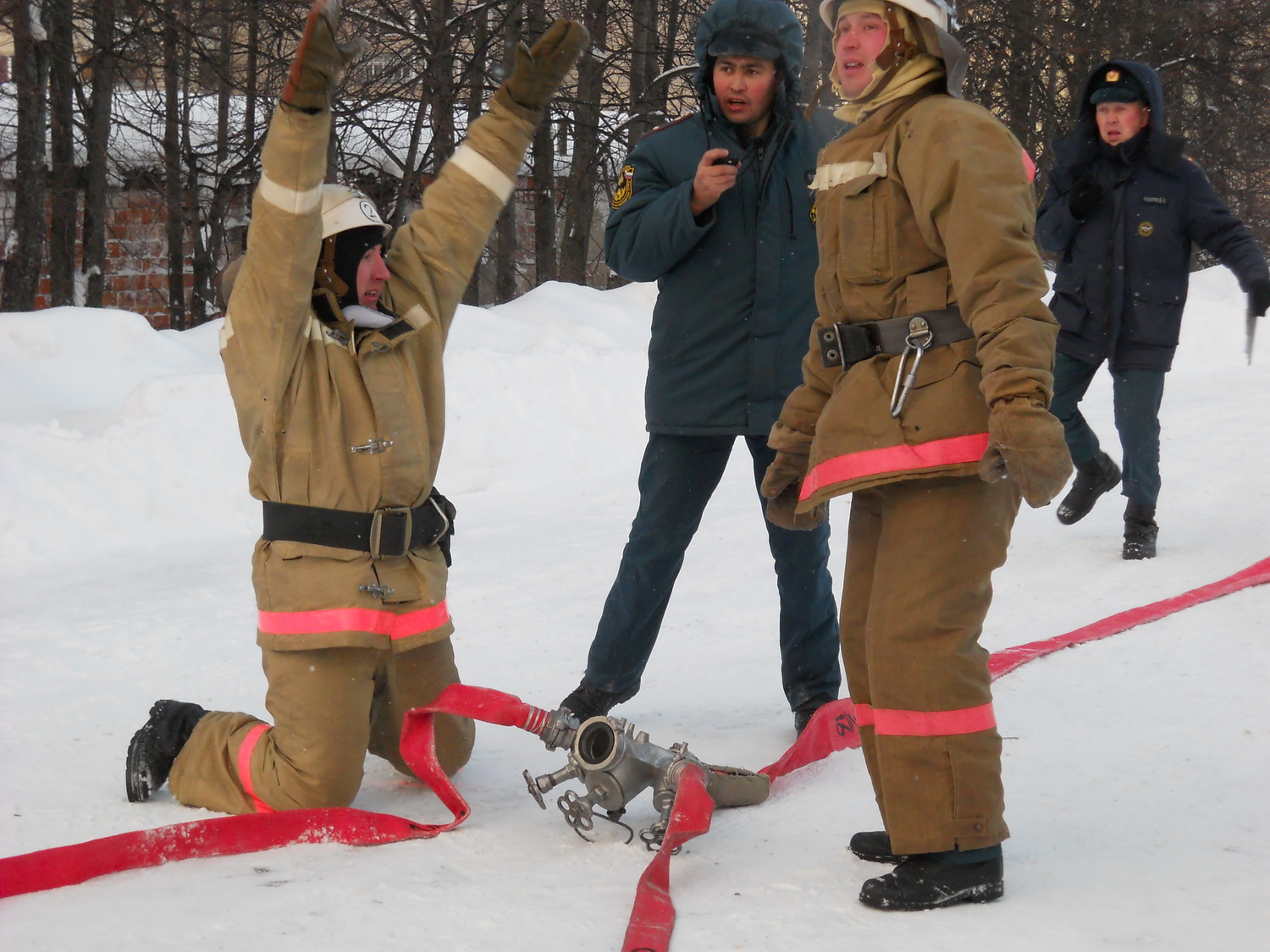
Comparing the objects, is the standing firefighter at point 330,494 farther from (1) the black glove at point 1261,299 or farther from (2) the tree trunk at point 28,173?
(2) the tree trunk at point 28,173

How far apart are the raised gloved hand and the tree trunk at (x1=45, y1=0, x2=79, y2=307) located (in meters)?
8.55

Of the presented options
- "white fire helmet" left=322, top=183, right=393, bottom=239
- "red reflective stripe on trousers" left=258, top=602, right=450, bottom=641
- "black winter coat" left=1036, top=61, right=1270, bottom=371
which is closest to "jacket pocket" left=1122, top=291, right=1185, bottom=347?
"black winter coat" left=1036, top=61, right=1270, bottom=371

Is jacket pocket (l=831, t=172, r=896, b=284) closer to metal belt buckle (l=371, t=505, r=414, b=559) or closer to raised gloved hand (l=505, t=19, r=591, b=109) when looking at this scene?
raised gloved hand (l=505, t=19, r=591, b=109)

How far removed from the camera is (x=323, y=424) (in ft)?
9.49

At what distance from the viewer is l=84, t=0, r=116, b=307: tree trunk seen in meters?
10.4

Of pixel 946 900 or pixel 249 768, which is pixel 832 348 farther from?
pixel 249 768

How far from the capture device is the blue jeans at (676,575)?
3.45 m

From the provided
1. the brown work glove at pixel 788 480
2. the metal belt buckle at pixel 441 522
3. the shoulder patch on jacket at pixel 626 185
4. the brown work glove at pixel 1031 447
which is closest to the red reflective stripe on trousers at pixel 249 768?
the metal belt buckle at pixel 441 522

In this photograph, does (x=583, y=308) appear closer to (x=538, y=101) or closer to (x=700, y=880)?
(x=538, y=101)

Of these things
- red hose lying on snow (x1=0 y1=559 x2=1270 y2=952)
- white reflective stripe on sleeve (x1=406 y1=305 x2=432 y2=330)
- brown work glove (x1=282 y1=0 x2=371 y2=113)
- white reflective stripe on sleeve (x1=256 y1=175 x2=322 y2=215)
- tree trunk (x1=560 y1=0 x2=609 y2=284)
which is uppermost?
tree trunk (x1=560 y1=0 x2=609 y2=284)

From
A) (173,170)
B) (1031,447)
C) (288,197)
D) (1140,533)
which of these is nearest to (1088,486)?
(1140,533)

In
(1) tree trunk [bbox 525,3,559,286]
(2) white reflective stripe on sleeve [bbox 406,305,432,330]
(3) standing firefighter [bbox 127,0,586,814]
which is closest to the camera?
(3) standing firefighter [bbox 127,0,586,814]

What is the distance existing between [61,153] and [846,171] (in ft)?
34.2

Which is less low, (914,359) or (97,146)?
(97,146)
